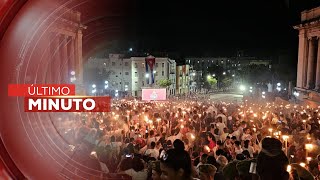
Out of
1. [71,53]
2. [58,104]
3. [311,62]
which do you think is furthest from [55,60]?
[311,62]

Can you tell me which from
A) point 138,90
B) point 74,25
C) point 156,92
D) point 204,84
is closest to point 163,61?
point 138,90

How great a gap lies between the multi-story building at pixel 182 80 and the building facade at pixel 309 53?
48876mm

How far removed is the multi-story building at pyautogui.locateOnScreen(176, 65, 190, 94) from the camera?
10056 centimetres

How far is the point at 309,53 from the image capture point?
50562 mm

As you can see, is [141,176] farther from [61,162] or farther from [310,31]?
[310,31]

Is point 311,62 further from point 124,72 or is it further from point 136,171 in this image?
point 136,171

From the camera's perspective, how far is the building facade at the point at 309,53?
47059 mm

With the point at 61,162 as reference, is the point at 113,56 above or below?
above

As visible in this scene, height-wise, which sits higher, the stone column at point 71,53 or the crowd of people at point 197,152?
the stone column at point 71,53

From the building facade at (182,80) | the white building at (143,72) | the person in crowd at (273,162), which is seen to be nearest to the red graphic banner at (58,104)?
the person in crowd at (273,162)

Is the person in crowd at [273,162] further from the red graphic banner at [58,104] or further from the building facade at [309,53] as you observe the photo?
the building facade at [309,53]

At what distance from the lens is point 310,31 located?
1956 inches

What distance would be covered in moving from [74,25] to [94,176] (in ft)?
105

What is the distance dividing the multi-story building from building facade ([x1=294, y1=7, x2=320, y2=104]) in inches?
1924
